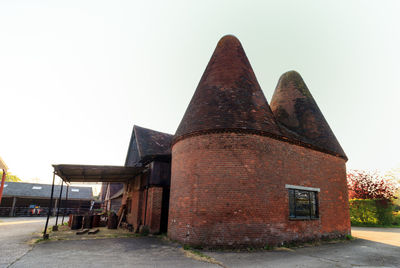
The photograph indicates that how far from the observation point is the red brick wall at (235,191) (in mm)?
8453

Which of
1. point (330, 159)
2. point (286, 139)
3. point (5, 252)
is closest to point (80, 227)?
point (5, 252)

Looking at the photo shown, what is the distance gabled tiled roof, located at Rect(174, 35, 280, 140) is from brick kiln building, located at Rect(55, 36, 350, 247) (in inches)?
1.9

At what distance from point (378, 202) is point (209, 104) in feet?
68.9

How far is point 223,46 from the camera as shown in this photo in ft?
41.8

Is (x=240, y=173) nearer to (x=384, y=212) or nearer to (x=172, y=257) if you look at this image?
(x=172, y=257)

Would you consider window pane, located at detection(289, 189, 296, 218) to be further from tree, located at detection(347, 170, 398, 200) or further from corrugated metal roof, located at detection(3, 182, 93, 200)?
corrugated metal roof, located at detection(3, 182, 93, 200)

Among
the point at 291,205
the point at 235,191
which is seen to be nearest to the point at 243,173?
the point at 235,191

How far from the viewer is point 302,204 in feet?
34.3

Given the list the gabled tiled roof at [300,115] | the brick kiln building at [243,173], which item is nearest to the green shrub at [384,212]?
the brick kiln building at [243,173]

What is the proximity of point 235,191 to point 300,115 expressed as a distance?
7.96 m

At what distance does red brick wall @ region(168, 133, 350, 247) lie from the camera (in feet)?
27.7

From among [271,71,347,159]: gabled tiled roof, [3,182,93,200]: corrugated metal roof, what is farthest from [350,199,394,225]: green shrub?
[3,182,93,200]: corrugated metal roof

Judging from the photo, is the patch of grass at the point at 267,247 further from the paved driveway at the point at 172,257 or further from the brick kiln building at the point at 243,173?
the paved driveway at the point at 172,257

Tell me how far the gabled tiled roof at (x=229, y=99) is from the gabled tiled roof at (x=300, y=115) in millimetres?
2306
